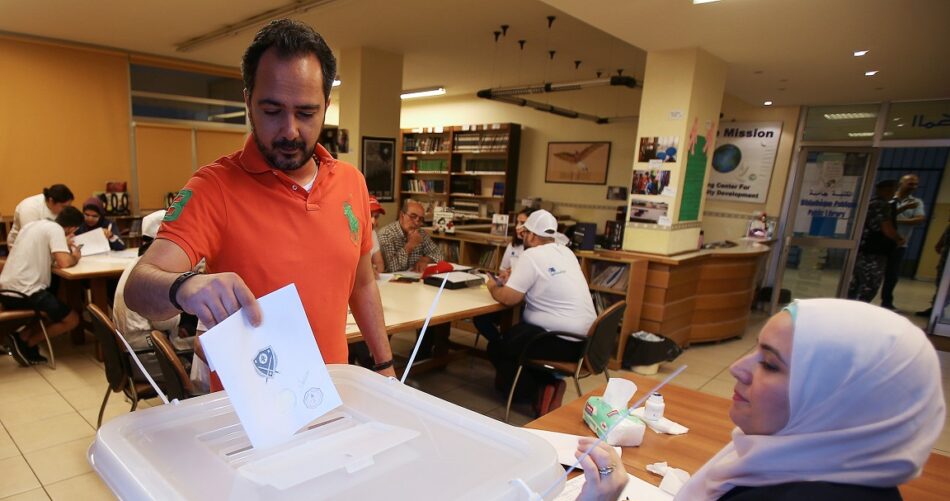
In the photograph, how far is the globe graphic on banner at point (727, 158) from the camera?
7012mm

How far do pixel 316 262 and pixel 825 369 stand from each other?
38.2 inches

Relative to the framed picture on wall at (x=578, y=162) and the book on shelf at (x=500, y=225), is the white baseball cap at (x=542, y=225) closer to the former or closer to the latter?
the book on shelf at (x=500, y=225)

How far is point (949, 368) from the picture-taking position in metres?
4.71

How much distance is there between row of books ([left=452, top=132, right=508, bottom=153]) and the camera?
28.6ft

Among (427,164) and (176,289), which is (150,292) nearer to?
(176,289)

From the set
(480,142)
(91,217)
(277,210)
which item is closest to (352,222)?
(277,210)

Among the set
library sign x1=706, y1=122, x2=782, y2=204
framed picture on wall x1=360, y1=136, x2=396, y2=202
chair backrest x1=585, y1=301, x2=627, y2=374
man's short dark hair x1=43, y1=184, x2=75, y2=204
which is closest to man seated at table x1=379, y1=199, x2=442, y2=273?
chair backrest x1=585, y1=301, x2=627, y2=374

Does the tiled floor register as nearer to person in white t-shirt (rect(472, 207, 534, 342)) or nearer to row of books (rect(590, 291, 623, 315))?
person in white t-shirt (rect(472, 207, 534, 342))

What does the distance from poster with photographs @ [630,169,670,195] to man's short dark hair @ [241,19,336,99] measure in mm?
3797

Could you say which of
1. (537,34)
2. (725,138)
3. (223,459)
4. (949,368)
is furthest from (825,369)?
(725,138)

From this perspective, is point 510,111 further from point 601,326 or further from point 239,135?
point 601,326

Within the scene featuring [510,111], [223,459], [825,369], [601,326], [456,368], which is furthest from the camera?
[510,111]

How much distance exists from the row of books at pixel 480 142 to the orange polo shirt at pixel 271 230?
7800 mm

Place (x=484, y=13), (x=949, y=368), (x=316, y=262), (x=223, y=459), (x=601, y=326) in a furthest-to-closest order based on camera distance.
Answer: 1. (x=949, y=368)
2. (x=484, y=13)
3. (x=601, y=326)
4. (x=316, y=262)
5. (x=223, y=459)
